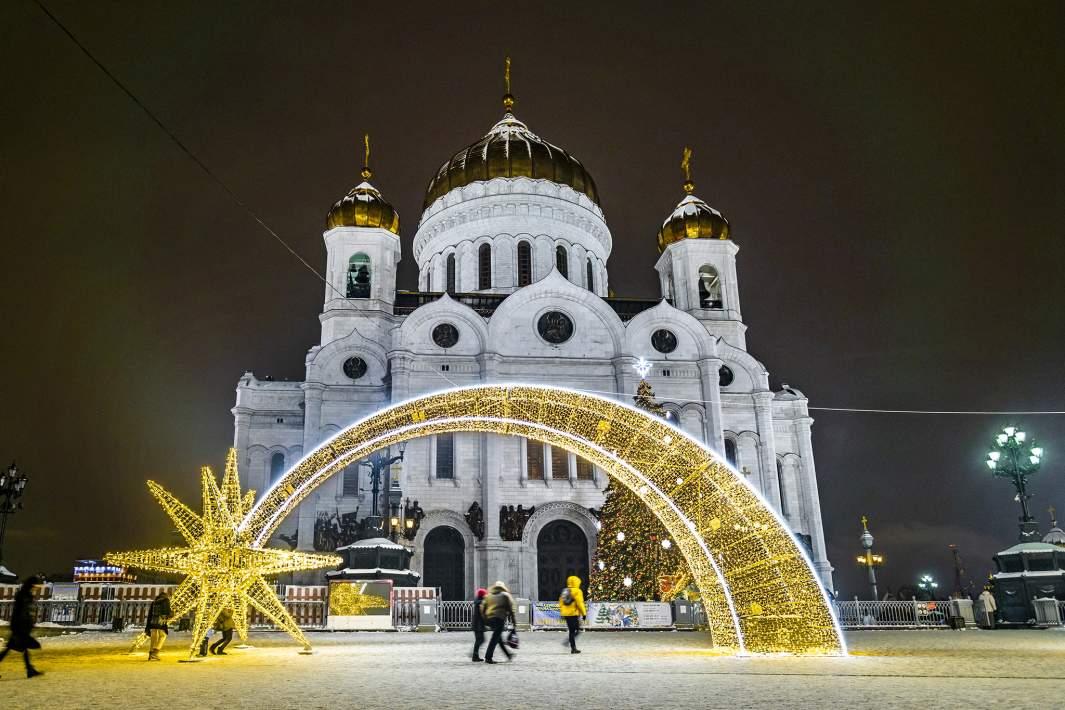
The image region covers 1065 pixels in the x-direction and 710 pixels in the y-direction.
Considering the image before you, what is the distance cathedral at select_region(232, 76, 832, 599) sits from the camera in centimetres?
2819

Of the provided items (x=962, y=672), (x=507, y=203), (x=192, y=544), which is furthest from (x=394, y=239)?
(x=962, y=672)

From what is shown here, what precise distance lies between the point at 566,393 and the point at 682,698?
5035 millimetres

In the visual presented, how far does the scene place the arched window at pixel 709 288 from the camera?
36525 millimetres

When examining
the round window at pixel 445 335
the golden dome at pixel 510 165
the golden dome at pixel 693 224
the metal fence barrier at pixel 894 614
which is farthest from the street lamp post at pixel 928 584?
the round window at pixel 445 335

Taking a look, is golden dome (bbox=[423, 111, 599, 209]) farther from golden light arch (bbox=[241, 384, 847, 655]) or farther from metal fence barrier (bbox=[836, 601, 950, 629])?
golden light arch (bbox=[241, 384, 847, 655])

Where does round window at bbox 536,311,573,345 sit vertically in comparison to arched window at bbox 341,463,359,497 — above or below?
above

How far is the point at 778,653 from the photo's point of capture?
10.4 meters

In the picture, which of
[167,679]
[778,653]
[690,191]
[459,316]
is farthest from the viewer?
[690,191]

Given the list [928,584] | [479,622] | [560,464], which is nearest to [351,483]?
[560,464]

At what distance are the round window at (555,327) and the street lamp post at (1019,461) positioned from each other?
15.6 meters

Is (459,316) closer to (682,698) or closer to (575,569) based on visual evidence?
(575,569)

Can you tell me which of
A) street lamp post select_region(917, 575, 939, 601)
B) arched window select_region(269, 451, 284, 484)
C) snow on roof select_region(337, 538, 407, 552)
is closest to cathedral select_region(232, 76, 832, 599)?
arched window select_region(269, 451, 284, 484)

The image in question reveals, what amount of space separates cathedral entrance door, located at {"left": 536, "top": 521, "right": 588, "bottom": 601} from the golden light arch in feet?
55.9

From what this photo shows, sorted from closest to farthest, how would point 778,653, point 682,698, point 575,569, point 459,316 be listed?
point 682,698 → point 778,653 → point 575,569 → point 459,316
